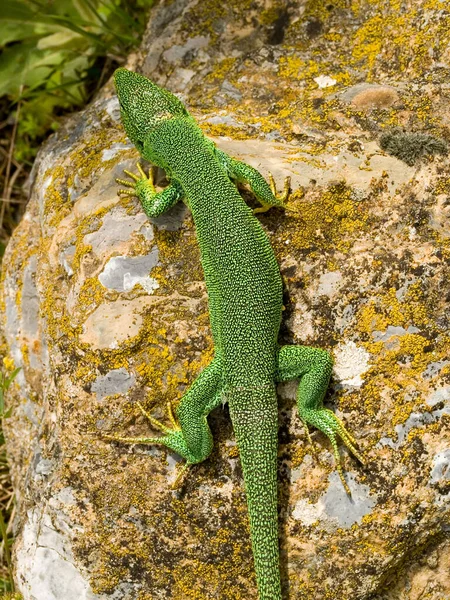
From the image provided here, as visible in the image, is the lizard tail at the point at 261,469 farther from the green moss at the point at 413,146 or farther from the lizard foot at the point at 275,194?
the green moss at the point at 413,146

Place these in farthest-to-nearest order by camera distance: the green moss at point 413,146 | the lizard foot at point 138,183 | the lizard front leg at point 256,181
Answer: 1. the lizard foot at point 138,183
2. the green moss at point 413,146
3. the lizard front leg at point 256,181

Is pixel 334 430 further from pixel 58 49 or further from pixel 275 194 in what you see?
pixel 58 49

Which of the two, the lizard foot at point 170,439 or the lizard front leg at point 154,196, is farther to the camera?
the lizard front leg at point 154,196

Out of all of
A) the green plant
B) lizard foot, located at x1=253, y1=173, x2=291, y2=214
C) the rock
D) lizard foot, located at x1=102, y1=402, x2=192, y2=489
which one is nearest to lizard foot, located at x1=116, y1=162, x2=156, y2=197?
the rock

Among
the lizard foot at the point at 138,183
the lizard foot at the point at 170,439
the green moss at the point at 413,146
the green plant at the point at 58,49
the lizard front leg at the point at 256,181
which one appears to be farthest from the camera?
the green plant at the point at 58,49

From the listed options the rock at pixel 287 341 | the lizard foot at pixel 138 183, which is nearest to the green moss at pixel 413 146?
the rock at pixel 287 341

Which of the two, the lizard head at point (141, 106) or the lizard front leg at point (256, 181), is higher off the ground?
the lizard head at point (141, 106)

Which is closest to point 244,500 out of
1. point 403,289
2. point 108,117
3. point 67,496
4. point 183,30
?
point 67,496
